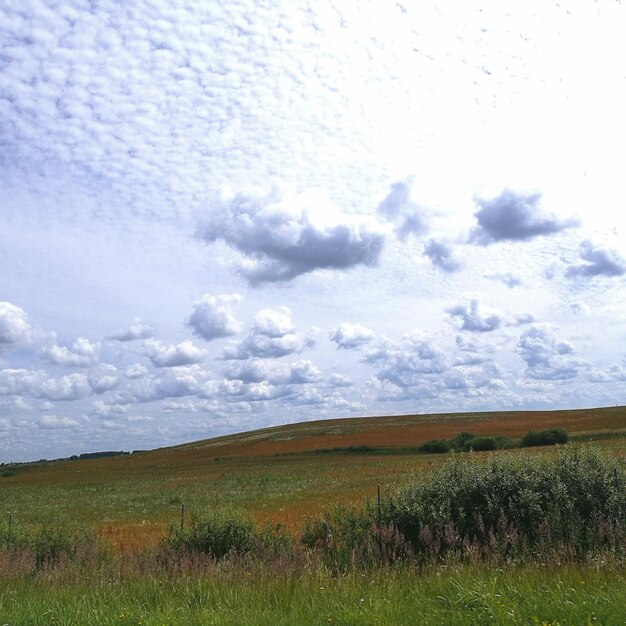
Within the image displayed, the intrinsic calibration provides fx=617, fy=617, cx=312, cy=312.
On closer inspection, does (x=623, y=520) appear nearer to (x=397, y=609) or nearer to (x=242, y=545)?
(x=397, y=609)

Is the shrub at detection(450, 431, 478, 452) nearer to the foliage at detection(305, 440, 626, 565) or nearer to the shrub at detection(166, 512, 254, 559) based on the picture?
the shrub at detection(166, 512, 254, 559)

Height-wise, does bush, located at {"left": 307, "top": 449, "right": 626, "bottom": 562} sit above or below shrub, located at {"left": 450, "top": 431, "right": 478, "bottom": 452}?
above

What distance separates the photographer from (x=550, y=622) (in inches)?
251

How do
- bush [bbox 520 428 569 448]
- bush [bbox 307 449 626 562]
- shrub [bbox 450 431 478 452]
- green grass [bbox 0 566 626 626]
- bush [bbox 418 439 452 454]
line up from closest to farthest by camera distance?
green grass [bbox 0 566 626 626], bush [bbox 307 449 626 562], bush [bbox 520 428 569 448], shrub [bbox 450 431 478 452], bush [bbox 418 439 452 454]

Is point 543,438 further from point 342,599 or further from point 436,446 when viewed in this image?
point 342,599

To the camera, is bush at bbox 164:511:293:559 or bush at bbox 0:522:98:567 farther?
bush at bbox 0:522:98:567

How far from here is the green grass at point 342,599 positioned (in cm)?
669

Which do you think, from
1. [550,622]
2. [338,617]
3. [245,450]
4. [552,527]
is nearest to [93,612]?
[338,617]

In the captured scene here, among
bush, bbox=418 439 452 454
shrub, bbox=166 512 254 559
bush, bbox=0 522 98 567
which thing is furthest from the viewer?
bush, bbox=418 439 452 454

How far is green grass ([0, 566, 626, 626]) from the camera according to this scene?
263 inches

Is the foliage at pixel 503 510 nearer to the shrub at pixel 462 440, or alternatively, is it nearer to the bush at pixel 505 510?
the bush at pixel 505 510

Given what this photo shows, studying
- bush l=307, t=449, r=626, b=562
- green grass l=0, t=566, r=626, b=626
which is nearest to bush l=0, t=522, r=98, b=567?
green grass l=0, t=566, r=626, b=626

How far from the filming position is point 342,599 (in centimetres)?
766

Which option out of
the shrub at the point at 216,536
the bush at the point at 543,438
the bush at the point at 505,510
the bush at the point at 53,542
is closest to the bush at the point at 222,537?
the shrub at the point at 216,536
